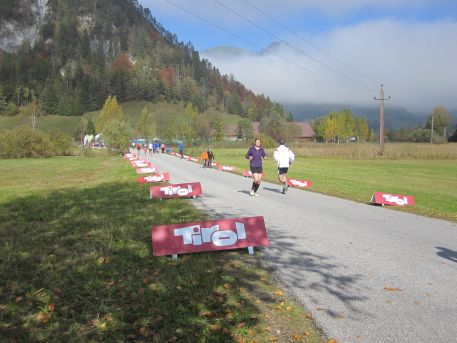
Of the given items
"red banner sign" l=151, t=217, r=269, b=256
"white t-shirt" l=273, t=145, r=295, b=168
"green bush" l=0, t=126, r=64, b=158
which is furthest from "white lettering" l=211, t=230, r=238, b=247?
"green bush" l=0, t=126, r=64, b=158

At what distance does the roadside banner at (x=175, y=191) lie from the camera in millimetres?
12875

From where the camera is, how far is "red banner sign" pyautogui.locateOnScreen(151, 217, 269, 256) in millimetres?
6387

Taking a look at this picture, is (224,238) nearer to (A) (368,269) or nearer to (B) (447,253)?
(A) (368,269)

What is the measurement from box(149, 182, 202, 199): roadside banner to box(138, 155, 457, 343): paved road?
2494 millimetres

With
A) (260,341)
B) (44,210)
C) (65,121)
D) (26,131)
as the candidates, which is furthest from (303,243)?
(65,121)

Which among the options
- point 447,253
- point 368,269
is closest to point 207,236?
point 368,269

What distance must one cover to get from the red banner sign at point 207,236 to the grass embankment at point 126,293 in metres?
0.17

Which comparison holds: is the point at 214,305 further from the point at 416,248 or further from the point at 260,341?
the point at 416,248

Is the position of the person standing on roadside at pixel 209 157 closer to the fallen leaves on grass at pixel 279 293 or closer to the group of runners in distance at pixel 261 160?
the group of runners in distance at pixel 261 160

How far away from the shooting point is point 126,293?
16.4 ft

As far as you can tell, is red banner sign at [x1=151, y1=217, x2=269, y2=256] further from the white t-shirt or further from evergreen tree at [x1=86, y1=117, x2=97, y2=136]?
evergreen tree at [x1=86, y1=117, x2=97, y2=136]

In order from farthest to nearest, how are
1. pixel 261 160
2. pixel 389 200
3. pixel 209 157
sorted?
1. pixel 209 157
2. pixel 261 160
3. pixel 389 200

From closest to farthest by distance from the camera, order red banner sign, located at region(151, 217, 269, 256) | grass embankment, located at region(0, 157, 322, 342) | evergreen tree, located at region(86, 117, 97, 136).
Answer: grass embankment, located at region(0, 157, 322, 342) < red banner sign, located at region(151, 217, 269, 256) < evergreen tree, located at region(86, 117, 97, 136)

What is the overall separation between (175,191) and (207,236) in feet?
22.3
